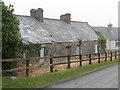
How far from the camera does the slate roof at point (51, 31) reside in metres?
21.5

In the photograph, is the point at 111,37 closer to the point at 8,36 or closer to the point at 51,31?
the point at 51,31

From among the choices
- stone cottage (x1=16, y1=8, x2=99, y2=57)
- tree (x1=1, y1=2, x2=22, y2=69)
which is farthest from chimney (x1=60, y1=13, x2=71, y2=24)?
tree (x1=1, y1=2, x2=22, y2=69)

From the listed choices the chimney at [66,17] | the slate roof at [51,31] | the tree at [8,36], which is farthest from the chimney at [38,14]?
the tree at [8,36]

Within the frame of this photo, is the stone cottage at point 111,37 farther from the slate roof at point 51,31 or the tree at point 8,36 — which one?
the tree at point 8,36

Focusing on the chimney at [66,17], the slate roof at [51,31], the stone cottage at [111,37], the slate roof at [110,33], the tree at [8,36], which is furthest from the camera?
the slate roof at [110,33]

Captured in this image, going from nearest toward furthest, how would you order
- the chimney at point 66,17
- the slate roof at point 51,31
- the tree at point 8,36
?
the tree at point 8,36
the slate roof at point 51,31
the chimney at point 66,17

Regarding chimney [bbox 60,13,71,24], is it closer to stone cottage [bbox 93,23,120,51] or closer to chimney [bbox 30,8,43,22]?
chimney [bbox 30,8,43,22]

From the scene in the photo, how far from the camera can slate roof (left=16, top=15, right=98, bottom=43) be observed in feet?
70.5

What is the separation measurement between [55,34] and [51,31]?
766 mm

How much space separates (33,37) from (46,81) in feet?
36.5

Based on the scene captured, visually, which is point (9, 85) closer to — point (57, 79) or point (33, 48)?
point (57, 79)

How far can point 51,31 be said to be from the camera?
25.9 metres

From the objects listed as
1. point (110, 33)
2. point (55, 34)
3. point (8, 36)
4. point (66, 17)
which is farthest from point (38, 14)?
point (110, 33)

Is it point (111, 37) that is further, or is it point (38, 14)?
point (111, 37)
